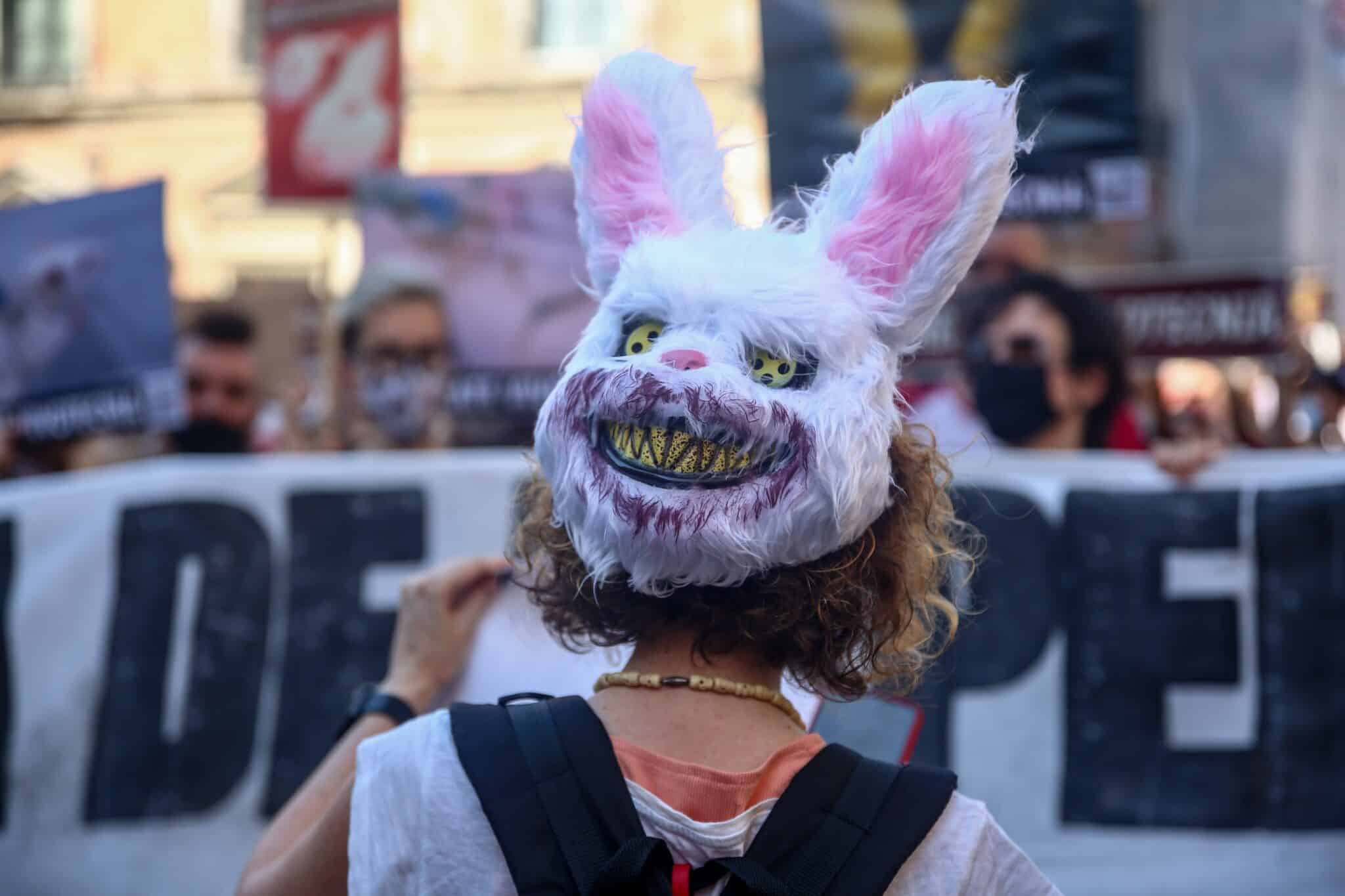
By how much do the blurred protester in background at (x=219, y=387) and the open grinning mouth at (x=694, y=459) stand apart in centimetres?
361

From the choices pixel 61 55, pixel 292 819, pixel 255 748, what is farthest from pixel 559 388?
pixel 61 55

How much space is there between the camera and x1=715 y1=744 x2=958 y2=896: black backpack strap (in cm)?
143

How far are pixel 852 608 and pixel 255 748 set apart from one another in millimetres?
2467

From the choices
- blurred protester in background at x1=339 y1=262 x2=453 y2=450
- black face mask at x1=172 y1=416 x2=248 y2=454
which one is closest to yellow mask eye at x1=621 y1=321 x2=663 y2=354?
blurred protester in background at x1=339 y1=262 x2=453 y2=450

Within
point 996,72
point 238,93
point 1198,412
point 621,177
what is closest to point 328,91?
point 996,72

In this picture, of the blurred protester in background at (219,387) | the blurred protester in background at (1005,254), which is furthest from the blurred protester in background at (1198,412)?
the blurred protester in background at (219,387)

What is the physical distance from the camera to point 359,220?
5.47 meters

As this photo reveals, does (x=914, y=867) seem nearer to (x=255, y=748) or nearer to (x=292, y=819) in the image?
(x=292, y=819)

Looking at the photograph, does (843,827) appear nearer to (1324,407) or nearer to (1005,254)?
(1005,254)

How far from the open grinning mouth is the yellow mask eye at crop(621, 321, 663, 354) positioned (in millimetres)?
113

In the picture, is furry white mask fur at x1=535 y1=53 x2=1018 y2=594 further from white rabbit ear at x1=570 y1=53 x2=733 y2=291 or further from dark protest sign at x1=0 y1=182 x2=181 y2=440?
dark protest sign at x1=0 y1=182 x2=181 y2=440

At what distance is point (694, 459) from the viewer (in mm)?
1544

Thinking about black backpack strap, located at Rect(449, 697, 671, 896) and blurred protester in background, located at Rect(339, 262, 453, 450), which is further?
blurred protester in background, located at Rect(339, 262, 453, 450)

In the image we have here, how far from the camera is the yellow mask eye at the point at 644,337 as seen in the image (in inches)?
64.0
